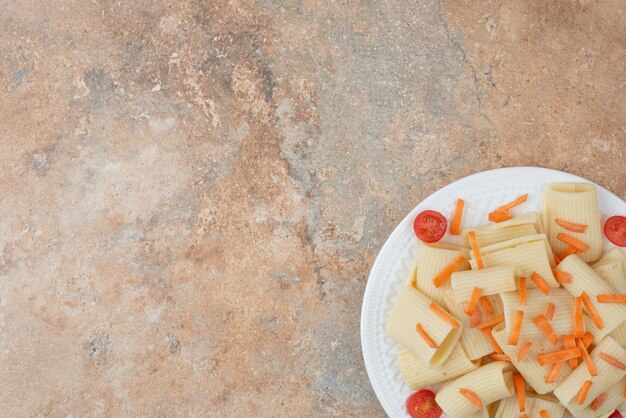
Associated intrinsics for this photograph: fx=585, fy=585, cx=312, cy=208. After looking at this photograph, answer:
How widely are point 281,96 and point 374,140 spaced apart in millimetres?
373

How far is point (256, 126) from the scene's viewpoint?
6.97ft

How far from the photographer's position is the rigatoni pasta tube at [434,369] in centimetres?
180

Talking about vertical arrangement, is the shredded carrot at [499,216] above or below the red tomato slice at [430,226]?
above

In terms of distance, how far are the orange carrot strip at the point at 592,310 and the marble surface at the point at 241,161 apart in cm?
52

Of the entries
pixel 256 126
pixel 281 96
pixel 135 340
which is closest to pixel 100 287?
pixel 135 340

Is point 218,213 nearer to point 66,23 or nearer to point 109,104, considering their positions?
point 109,104

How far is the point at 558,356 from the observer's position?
67.2 inches

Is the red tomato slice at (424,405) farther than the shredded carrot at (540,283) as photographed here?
Yes

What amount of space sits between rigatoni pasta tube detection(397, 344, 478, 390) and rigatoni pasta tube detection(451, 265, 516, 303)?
183 millimetres

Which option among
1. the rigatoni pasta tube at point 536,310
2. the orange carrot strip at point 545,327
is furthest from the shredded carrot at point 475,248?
the orange carrot strip at point 545,327

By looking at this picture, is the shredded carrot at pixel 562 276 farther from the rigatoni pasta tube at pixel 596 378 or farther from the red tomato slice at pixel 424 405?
the red tomato slice at pixel 424 405

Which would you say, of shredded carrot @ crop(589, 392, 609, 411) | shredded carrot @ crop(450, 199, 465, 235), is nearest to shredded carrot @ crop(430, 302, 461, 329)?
shredded carrot @ crop(450, 199, 465, 235)

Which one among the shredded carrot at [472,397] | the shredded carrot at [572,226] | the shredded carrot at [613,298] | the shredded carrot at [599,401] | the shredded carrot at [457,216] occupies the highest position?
the shredded carrot at [572,226]

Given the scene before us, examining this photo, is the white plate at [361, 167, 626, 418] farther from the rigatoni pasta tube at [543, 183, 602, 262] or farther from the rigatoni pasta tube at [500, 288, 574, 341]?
the rigatoni pasta tube at [500, 288, 574, 341]
